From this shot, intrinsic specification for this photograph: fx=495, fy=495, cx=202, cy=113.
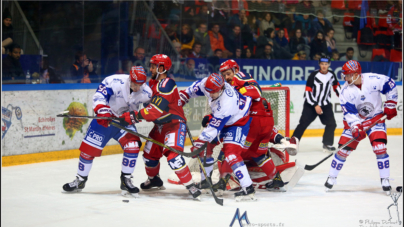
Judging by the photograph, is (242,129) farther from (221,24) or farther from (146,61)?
(221,24)

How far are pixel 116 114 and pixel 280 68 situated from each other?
4931 mm

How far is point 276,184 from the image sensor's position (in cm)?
438

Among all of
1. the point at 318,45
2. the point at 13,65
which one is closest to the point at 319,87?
the point at 318,45

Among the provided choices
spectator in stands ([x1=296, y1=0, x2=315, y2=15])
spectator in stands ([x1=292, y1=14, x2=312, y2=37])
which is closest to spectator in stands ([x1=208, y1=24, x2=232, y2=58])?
spectator in stands ([x1=292, y1=14, x2=312, y2=37])

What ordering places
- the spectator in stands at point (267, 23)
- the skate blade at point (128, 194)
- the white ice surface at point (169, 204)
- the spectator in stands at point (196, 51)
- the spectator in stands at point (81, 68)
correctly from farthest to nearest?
the spectator in stands at point (267, 23) → the spectator in stands at point (196, 51) → the spectator in stands at point (81, 68) → the skate blade at point (128, 194) → the white ice surface at point (169, 204)

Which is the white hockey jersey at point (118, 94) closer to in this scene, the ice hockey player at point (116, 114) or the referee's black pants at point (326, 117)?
the ice hockey player at point (116, 114)

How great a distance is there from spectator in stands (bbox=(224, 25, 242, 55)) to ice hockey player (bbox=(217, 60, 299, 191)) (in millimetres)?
3936

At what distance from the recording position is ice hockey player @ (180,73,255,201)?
3.82 m

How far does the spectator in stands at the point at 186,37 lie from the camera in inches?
309

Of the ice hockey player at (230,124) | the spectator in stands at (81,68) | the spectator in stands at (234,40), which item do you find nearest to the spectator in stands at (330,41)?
the spectator in stands at (234,40)

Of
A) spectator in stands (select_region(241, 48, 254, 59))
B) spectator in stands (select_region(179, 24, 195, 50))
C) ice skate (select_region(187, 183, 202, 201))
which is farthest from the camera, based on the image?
spectator in stands (select_region(241, 48, 254, 59))

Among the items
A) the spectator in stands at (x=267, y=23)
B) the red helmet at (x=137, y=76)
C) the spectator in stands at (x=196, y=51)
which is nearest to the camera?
the red helmet at (x=137, y=76)

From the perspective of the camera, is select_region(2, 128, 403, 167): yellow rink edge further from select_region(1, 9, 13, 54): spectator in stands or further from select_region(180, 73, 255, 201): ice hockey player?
select_region(180, 73, 255, 201): ice hockey player

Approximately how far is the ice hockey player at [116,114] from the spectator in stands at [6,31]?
226cm
